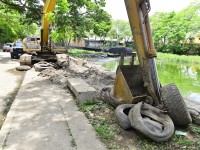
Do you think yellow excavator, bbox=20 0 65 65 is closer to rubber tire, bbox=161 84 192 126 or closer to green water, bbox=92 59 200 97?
green water, bbox=92 59 200 97

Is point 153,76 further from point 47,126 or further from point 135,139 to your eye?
point 47,126

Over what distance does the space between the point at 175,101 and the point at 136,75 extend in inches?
56.2

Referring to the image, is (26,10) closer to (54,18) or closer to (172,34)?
(54,18)

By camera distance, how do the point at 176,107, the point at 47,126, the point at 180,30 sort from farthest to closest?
the point at 180,30 → the point at 47,126 → the point at 176,107

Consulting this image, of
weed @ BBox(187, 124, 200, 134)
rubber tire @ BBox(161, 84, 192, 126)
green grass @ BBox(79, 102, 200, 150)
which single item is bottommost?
green grass @ BBox(79, 102, 200, 150)

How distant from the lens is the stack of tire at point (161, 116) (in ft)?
12.4

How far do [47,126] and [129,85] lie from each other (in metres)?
1.98

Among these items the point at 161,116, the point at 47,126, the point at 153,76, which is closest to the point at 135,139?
the point at 161,116

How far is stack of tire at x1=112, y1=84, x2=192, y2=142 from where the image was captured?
3.78 m

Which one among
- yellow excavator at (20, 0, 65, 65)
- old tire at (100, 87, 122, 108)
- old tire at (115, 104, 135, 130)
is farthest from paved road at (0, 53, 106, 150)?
yellow excavator at (20, 0, 65, 65)

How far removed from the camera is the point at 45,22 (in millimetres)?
13758

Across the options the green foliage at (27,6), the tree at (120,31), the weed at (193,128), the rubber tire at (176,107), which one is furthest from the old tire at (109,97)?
the tree at (120,31)

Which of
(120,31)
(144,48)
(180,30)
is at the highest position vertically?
(180,30)

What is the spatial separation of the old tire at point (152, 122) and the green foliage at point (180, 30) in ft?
102
